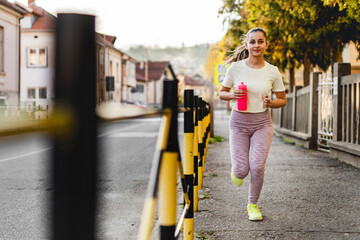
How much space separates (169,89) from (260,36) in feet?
8.67

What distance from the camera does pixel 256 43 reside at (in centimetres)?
422

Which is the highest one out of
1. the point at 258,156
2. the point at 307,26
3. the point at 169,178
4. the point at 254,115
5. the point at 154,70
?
the point at 154,70

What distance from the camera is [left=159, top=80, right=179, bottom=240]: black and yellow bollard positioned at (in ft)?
5.51

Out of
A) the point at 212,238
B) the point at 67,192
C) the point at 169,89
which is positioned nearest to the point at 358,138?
the point at 212,238

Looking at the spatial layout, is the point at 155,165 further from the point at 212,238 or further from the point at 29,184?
the point at 29,184

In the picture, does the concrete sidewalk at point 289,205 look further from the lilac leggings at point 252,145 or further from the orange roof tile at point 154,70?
the orange roof tile at point 154,70

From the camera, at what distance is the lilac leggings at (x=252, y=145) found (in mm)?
4219

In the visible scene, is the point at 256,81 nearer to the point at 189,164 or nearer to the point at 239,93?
the point at 239,93

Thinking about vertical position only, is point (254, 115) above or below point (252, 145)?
above

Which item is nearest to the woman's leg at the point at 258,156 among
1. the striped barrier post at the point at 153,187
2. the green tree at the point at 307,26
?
the striped barrier post at the point at 153,187

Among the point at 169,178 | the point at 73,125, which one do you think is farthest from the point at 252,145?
the point at 73,125

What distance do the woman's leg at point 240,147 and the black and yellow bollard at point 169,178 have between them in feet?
8.16

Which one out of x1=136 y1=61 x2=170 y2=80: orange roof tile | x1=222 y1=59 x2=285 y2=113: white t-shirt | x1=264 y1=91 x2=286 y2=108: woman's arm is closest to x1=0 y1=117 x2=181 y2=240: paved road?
x1=222 y1=59 x2=285 y2=113: white t-shirt

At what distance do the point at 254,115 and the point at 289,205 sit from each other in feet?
3.82
